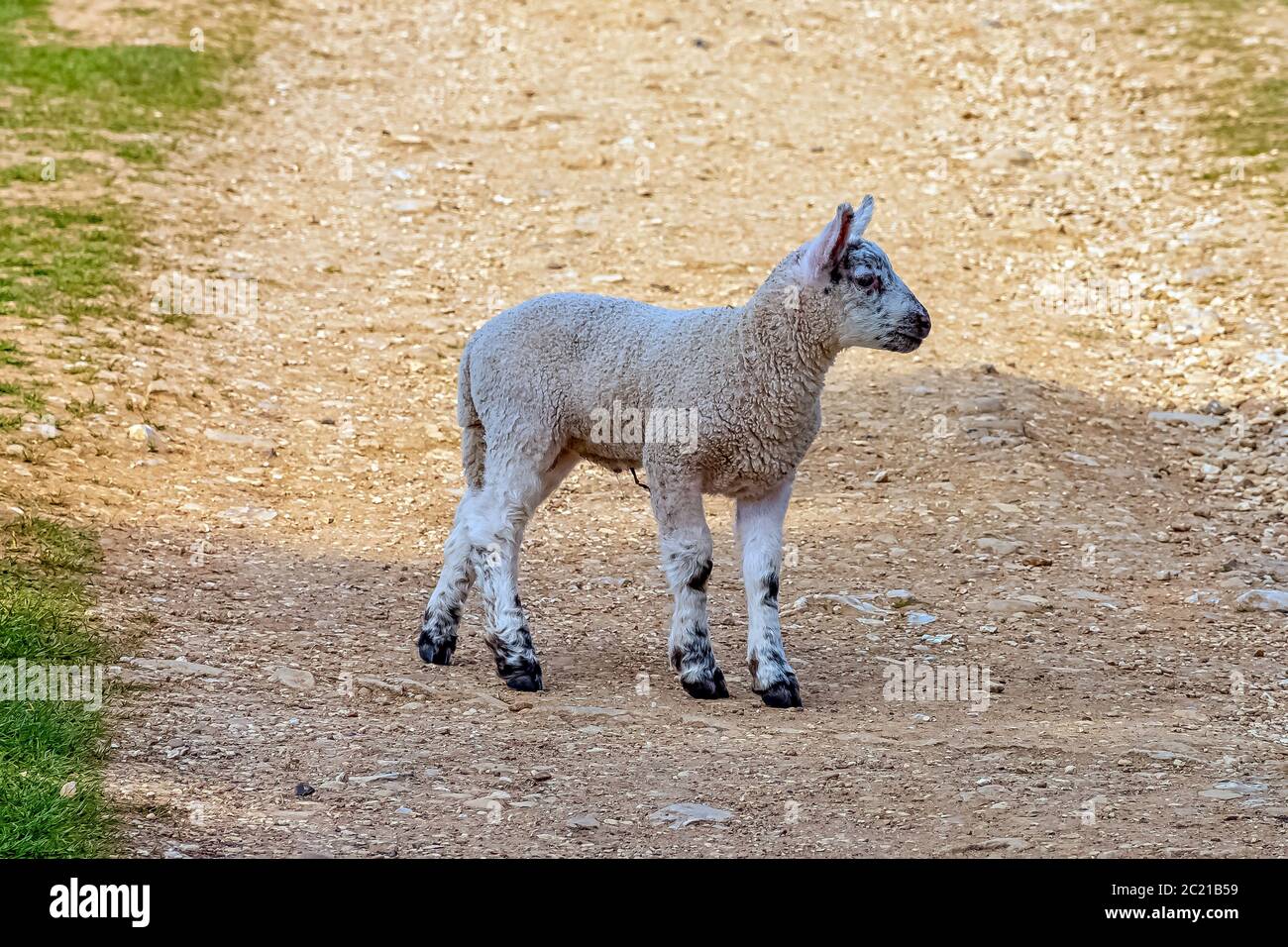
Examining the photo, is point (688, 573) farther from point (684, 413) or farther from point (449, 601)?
point (449, 601)

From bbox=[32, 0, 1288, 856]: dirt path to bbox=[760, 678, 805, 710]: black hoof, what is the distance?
15 cm

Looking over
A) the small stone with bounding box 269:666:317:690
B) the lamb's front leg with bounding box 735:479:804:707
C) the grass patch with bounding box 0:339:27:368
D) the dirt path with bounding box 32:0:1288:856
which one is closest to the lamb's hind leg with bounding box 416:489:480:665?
the dirt path with bounding box 32:0:1288:856

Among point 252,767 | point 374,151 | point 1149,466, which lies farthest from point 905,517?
point 374,151

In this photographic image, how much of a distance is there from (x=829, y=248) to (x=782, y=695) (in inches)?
86.1

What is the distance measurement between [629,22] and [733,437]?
1484cm

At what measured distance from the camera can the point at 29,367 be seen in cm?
1196

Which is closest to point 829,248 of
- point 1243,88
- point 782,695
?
point 782,695

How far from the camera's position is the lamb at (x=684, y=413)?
7949mm

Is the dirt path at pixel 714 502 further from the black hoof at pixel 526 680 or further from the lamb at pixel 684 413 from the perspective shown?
the lamb at pixel 684 413

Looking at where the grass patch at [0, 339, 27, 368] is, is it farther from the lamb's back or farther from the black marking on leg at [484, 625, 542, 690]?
the black marking on leg at [484, 625, 542, 690]

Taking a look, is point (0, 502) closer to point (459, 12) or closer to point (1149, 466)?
point (1149, 466)

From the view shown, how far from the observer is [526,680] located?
8234mm

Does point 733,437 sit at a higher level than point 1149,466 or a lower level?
higher

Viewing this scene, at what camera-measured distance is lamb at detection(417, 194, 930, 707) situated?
313 inches
